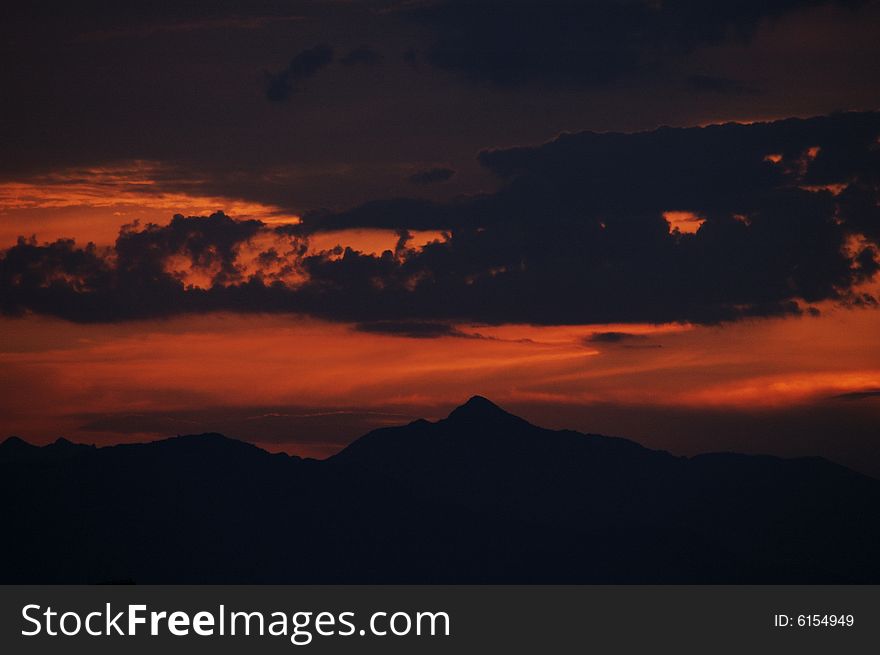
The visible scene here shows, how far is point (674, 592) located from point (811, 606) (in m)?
9.98

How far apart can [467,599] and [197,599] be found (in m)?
19.6

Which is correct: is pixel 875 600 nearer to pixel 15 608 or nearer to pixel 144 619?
pixel 144 619

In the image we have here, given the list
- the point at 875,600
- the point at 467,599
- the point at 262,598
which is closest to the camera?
the point at 262,598

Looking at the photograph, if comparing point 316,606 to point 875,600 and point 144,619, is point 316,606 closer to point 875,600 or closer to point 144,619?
point 144,619

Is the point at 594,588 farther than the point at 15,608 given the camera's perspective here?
Yes

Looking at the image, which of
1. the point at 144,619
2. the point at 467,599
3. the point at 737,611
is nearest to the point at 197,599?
the point at 144,619

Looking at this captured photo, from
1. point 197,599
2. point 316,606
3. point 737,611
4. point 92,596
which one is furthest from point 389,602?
→ point 737,611

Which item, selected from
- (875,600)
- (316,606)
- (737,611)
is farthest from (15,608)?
(875,600)

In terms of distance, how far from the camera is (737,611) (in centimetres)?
10656

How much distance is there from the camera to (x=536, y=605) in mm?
105125

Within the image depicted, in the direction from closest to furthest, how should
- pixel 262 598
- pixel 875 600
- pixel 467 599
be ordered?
pixel 262 598 → pixel 467 599 → pixel 875 600

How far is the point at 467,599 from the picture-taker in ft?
339

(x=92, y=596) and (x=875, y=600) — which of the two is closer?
(x=92, y=596)

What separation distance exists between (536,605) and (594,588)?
5.00m
